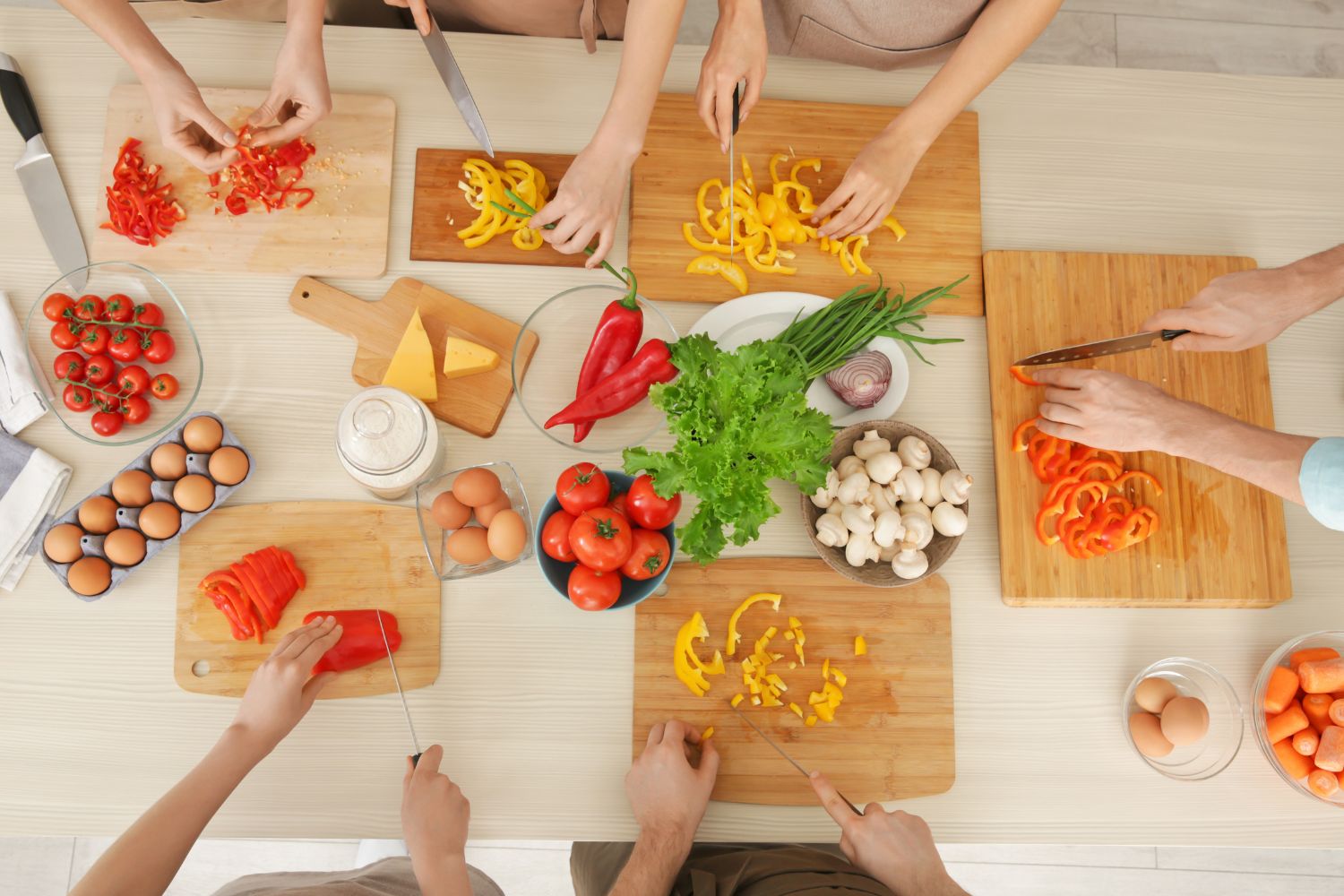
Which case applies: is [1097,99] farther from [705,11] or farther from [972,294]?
[705,11]

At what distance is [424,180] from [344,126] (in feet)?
0.54

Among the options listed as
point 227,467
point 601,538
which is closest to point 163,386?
point 227,467

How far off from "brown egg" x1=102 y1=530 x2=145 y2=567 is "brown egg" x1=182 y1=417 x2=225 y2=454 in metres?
0.15

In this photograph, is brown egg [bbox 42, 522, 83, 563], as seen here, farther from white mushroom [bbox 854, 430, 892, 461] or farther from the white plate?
white mushroom [bbox 854, 430, 892, 461]

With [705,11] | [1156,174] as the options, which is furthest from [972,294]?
[705,11]

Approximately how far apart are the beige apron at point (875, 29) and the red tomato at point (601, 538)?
0.94 meters

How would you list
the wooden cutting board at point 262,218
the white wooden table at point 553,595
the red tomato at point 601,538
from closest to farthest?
the red tomato at point 601,538, the white wooden table at point 553,595, the wooden cutting board at point 262,218

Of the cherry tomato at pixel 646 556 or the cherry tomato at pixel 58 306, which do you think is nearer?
the cherry tomato at pixel 646 556

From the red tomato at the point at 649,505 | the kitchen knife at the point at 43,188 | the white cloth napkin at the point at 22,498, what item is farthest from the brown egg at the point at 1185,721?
the kitchen knife at the point at 43,188

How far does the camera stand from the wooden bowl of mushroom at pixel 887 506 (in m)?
1.20

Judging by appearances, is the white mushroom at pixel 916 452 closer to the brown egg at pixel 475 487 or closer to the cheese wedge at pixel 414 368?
the brown egg at pixel 475 487

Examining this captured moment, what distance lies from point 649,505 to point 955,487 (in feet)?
1.49

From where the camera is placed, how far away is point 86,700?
3.94 ft

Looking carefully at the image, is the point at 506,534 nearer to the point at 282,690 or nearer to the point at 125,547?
the point at 282,690
